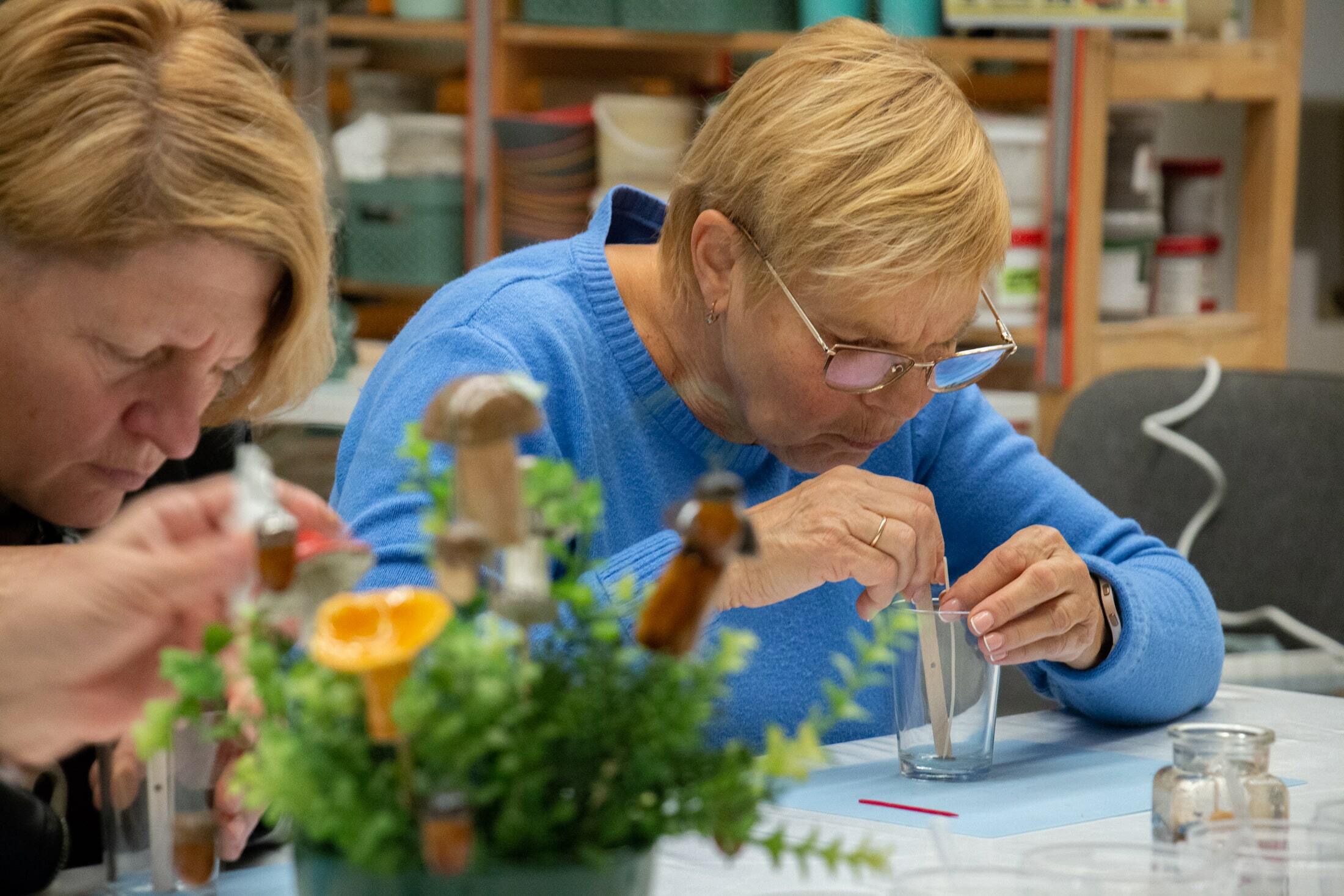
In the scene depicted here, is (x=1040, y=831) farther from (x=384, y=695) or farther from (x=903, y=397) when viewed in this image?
(x=384, y=695)

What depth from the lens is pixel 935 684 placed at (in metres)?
1.17

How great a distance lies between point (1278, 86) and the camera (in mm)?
2754

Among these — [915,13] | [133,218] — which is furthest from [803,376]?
[915,13]

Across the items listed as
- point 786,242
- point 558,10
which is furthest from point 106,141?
point 558,10

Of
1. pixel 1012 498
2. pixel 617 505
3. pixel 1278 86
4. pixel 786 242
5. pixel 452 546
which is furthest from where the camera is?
pixel 1278 86

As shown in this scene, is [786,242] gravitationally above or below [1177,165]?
below

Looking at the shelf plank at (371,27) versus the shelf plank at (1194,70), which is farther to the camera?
the shelf plank at (371,27)

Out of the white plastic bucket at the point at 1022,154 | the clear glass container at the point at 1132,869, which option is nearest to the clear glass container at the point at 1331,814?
the clear glass container at the point at 1132,869

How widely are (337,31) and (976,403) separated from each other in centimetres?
→ 183

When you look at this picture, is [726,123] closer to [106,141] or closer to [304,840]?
[106,141]

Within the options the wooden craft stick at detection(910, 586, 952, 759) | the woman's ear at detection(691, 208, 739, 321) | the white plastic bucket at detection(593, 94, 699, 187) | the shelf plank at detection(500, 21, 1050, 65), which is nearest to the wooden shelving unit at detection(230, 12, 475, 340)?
the shelf plank at detection(500, 21, 1050, 65)

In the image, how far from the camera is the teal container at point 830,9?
2701mm

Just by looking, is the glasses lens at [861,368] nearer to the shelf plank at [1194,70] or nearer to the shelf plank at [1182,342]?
the shelf plank at [1182,342]

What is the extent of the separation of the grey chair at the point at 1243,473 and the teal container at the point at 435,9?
4.76ft
